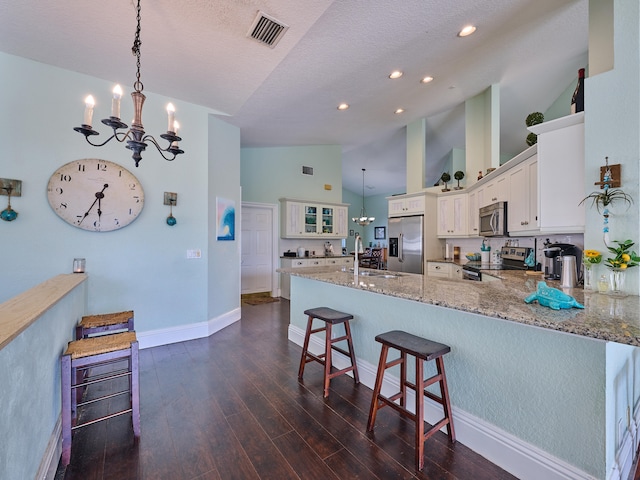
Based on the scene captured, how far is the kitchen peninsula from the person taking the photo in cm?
125

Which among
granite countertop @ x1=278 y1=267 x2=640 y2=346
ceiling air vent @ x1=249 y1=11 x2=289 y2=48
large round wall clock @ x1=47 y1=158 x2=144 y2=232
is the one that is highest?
ceiling air vent @ x1=249 y1=11 x2=289 y2=48

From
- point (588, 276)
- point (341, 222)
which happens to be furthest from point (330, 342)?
point (341, 222)

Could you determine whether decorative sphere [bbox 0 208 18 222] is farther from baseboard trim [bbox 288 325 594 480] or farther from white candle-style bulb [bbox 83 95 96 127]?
baseboard trim [bbox 288 325 594 480]

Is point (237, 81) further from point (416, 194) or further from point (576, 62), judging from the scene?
point (576, 62)

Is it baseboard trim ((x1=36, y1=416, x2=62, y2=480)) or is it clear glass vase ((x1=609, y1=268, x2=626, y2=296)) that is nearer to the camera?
baseboard trim ((x1=36, y1=416, x2=62, y2=480))

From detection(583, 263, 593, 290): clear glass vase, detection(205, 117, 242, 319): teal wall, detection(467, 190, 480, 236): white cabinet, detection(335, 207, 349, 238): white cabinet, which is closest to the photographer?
detection(583, 263, 593, 290): clear glass vase

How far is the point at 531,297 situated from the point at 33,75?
4398mm

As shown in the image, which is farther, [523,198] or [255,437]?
[523,198]

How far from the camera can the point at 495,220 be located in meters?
3.71

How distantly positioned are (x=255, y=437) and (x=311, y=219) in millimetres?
5005

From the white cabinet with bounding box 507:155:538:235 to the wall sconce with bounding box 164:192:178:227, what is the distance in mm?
3864

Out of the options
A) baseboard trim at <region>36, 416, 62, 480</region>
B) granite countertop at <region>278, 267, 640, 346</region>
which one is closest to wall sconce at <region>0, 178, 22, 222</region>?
baseboard trim at <region>36, 416, 62, 480</region>

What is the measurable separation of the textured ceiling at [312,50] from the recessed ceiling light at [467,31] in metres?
0.07

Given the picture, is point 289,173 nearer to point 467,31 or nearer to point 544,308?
point 467,31
